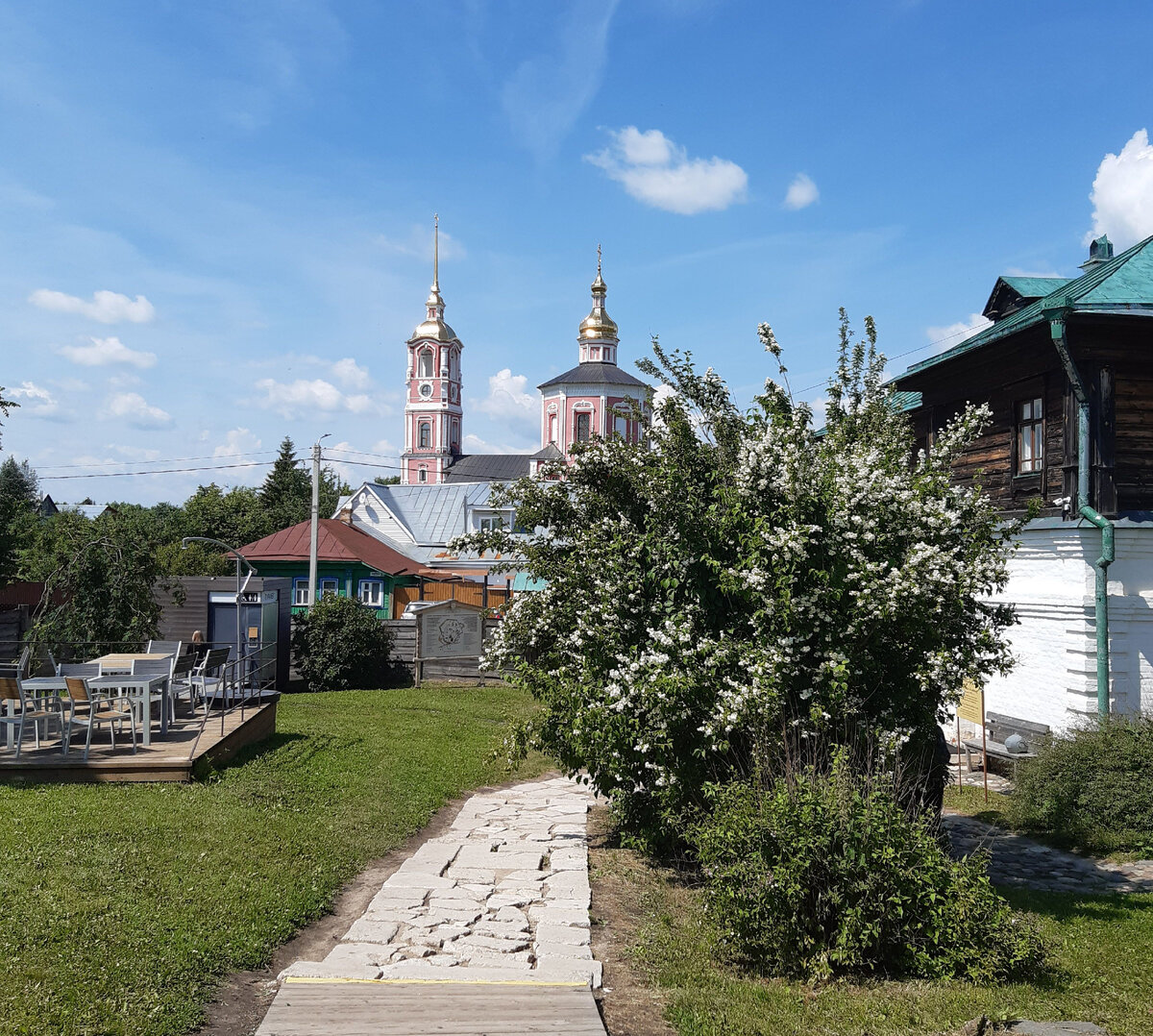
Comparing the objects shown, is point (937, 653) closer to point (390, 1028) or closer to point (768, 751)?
point (768, 751)

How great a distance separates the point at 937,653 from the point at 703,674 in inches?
66.3

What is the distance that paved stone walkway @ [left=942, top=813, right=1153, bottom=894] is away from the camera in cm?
880

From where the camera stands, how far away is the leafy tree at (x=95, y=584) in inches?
635

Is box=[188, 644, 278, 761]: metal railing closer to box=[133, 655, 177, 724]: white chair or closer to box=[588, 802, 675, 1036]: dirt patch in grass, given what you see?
box=[133, 655, 177, 724]: white chair

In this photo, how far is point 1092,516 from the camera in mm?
12219

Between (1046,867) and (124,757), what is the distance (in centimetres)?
923

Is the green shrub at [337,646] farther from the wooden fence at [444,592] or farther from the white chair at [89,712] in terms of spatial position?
the white chair at [89,712]

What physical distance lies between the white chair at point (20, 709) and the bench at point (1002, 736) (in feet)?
37.0

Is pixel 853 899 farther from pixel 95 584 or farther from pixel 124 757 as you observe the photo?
pixel 95 584

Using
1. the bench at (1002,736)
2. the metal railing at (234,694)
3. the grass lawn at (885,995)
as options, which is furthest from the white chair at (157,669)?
the bench at (1002,736)

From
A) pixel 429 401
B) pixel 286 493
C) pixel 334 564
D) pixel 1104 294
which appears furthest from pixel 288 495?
pixel 1104 294

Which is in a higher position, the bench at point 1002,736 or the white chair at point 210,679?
the white chair at point 210,679

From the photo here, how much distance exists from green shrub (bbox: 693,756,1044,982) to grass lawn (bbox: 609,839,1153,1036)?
19 cm

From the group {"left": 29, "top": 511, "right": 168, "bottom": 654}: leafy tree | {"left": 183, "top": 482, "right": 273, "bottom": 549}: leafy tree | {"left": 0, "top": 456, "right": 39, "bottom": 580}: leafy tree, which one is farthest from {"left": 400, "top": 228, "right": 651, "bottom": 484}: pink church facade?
{"left": 29, "top": 511, "right": 168, "bottom": 654}: leafy tree
